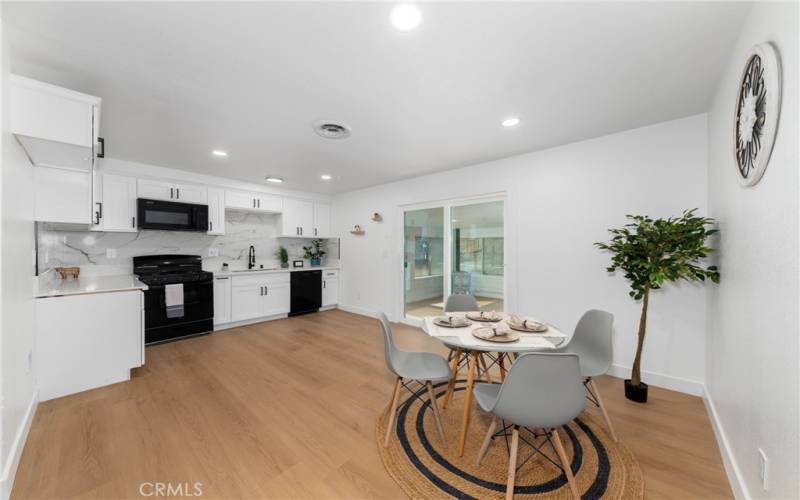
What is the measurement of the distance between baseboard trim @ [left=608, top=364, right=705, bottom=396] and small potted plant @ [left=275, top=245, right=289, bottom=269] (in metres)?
5.17

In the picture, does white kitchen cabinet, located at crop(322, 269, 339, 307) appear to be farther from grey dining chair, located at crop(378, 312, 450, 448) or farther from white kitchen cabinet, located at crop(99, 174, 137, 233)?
grey dining chair, located at crop(378, 312, 450, 448)

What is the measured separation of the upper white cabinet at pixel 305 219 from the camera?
5.38m

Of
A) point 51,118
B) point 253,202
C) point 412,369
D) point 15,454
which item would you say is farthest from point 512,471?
point 253,202

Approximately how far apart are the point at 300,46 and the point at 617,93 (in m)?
2.23

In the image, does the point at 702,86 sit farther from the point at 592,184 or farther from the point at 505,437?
the point at 505,437

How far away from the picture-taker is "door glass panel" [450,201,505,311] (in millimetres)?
3791

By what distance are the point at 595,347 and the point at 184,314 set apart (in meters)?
4.72

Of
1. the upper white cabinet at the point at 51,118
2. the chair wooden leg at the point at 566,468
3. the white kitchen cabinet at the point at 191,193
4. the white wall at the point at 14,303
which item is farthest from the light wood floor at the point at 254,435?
the white kitchen cabinet at the point at 191,193

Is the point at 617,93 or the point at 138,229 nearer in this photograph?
the point at 617,93

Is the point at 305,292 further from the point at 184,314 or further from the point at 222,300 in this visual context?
the point at 184,314

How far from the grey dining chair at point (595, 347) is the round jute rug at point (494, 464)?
0.21 m

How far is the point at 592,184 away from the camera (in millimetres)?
2984

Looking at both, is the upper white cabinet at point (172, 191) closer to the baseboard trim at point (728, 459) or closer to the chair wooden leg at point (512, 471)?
the chair wooden leg at point (512, 471)

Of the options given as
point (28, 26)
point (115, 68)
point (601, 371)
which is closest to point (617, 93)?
point (601, 371)
